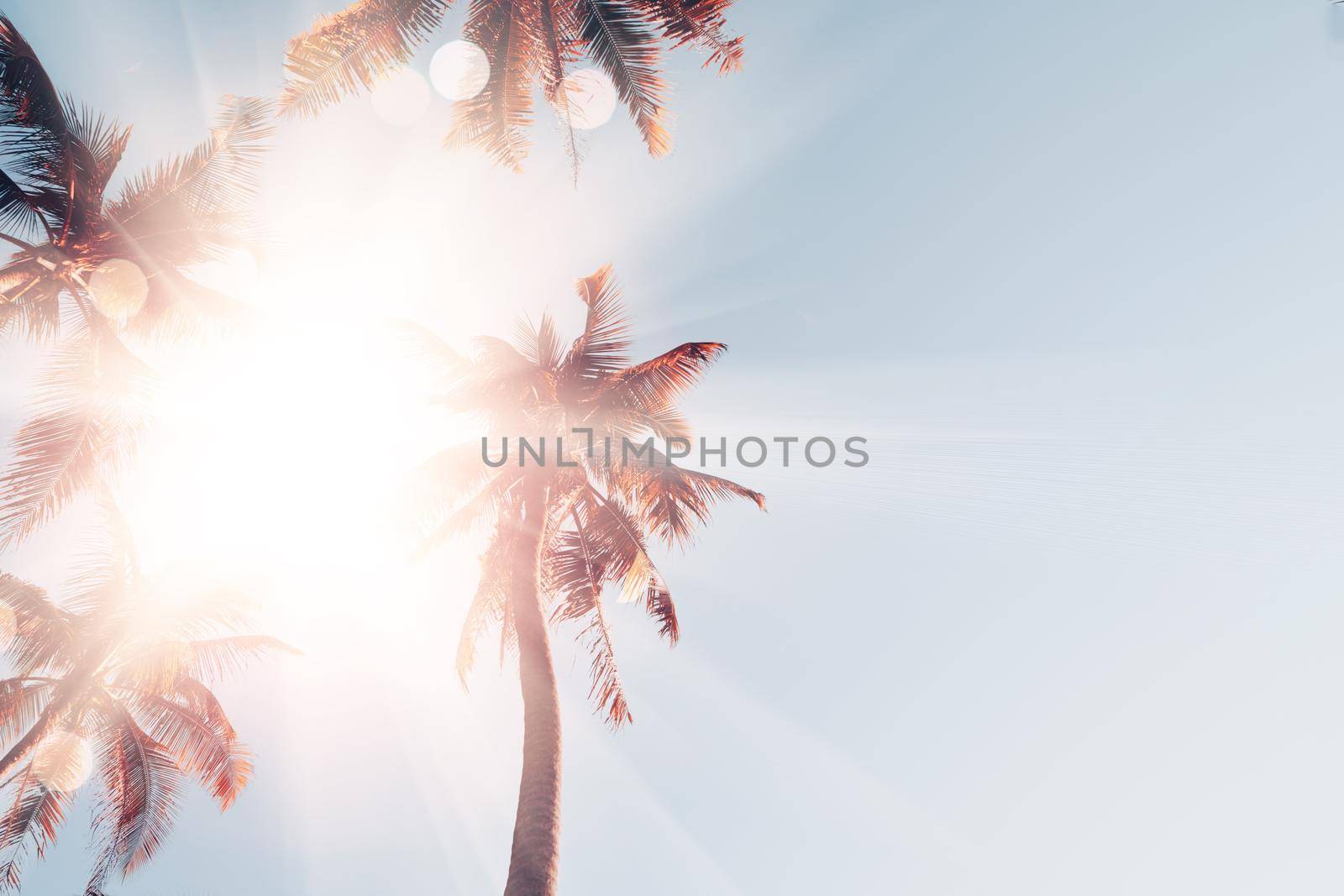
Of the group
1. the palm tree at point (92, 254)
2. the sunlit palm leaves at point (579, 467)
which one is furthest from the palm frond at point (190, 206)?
the sunlit palm leaves at point (579, 467)

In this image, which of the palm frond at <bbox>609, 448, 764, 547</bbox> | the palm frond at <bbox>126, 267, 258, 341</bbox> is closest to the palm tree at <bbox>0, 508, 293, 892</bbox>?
the palm frond at <bbox>126, 267, 258, 341</bbox>

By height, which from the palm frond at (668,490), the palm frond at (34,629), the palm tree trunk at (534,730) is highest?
the palm frond at (668,490)

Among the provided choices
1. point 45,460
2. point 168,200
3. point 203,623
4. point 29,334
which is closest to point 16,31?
point 168,200

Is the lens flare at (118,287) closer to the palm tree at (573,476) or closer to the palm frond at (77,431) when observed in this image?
the palm frond at (77,431)

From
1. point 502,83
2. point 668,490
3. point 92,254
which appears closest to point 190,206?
point 92,254

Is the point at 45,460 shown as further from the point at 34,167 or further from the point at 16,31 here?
the point at 16,31

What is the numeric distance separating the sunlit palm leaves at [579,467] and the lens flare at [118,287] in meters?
4.65

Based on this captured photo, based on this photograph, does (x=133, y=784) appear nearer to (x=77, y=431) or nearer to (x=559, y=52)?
(x=77, y=431)

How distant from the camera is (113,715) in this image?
14.2 m

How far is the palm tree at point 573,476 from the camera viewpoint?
1052 cm

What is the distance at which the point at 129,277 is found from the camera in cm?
1106

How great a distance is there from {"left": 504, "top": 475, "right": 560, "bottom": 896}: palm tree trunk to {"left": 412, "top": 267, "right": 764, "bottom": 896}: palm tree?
0.26 ft

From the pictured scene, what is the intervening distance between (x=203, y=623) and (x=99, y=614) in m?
3.10

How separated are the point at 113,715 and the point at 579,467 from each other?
39.8 feet
